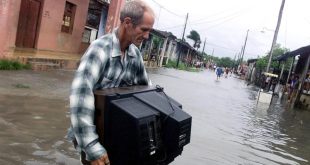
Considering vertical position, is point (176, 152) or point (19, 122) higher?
point (176, 152)

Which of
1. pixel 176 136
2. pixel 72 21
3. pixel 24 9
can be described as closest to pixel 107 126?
pixel 176 136

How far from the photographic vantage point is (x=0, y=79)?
31.7ft

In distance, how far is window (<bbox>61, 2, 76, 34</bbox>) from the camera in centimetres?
1972

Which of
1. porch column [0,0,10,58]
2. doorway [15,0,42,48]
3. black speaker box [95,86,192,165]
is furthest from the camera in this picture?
doorway [15,0,42,48]

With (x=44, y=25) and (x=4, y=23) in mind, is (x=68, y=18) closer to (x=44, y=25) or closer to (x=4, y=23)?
(x=44, y=25)

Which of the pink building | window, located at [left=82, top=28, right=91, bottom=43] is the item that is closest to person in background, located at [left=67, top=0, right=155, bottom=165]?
the pink building

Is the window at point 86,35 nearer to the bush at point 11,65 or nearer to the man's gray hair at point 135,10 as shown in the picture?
the bush at point 11,65

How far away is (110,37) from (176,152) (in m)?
0.82

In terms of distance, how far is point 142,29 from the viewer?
2492 millimetres

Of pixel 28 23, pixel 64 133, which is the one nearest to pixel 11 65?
pixel 28 23

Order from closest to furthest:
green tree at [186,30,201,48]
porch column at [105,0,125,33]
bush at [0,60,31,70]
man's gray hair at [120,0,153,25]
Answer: man's gray hair at [120,0,153,25], bush at [0,60,31,70], porch column at [105,0,125,33], green tree at [186,30,201,48]

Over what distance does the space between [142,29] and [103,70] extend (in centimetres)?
34

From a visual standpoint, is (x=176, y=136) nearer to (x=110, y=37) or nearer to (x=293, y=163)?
(x=110, y=37)

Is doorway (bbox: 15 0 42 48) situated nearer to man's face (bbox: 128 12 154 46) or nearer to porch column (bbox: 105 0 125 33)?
porch column (bbox: 105 0 125 33)
